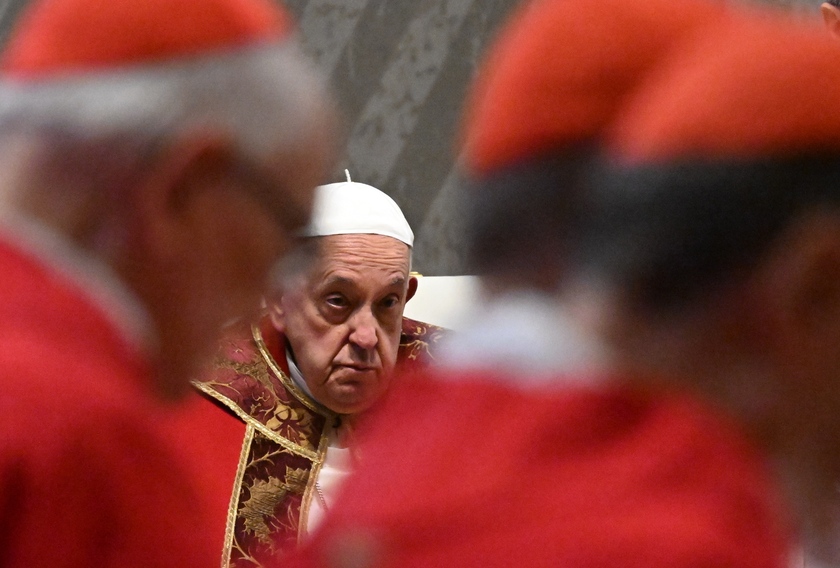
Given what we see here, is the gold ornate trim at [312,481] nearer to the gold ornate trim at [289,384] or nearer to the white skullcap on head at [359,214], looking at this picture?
the gold ornate trim at [289,384]

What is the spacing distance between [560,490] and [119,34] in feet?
1.66

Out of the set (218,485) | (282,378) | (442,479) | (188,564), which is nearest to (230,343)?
(282,378)

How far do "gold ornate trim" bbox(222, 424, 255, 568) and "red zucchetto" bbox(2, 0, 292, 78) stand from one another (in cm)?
186

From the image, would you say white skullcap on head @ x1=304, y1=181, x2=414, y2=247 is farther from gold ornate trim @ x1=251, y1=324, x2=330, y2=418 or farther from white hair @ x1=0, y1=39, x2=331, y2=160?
white hair @ x1=0, y1=39, x2=331, y2=160

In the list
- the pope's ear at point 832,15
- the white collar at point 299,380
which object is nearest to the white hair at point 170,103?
the pope's ear at point 832,15

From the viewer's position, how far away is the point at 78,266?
3.09 feet

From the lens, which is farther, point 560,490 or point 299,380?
point 299,380

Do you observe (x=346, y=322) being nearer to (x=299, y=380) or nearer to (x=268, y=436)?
(x=299, y=380)

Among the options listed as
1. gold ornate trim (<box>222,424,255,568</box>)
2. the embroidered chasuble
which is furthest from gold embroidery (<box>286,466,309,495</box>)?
gold ornate trim (<box>222,424,255,568</box>)

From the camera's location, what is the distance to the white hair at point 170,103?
3.15 ft

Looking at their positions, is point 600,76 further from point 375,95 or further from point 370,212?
point 375,95

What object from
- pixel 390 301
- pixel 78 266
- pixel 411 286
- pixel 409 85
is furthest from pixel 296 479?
pixel 78 266

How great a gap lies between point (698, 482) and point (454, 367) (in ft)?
0.57

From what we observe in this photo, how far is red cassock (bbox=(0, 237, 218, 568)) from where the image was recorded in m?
0.87
